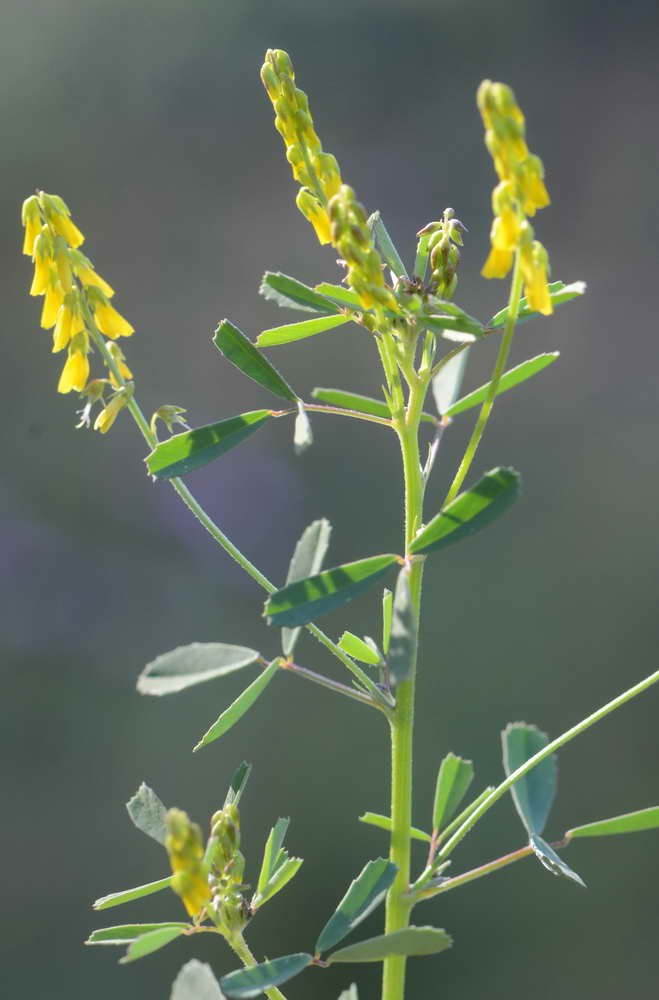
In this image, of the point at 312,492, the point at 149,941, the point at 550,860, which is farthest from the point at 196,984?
the point at 312,492

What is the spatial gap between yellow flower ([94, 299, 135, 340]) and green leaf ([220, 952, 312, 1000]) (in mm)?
283

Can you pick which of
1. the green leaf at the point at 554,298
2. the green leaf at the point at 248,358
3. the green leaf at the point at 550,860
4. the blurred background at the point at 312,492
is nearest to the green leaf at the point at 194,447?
the green leaf at the point at 248,358

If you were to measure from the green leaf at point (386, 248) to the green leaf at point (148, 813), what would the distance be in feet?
0.91

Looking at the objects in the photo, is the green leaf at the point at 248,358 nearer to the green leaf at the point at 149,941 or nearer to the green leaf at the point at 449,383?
the green leaf at the point at 449,383

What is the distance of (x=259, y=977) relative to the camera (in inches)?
16.0

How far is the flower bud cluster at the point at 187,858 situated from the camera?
1.22ft

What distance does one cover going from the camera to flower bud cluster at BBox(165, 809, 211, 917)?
1.22 ft

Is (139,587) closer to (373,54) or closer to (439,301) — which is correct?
(373,54)

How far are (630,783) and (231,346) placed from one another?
1.43 meters

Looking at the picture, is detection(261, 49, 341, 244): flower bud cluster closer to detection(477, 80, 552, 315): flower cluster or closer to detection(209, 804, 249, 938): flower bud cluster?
detection(477, 80, 552, 315): flower cluster

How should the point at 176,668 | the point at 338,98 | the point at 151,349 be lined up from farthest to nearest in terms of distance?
the point at 338,98, the point at 151,349, the point at 176,668

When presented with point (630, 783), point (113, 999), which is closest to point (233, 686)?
point (113, 999)

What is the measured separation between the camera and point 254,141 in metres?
1.94

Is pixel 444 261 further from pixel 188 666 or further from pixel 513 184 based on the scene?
pixel 188 666
